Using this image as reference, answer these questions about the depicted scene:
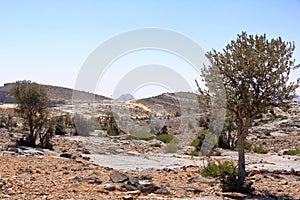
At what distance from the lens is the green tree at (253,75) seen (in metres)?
10.3

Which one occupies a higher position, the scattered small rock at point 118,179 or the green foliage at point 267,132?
the green foliage at point 267,132

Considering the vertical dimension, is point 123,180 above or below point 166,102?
below

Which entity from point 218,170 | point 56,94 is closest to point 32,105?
point 218,170

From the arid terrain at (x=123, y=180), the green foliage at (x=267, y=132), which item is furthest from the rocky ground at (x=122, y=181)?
the green foliage at (x=267, y=132)

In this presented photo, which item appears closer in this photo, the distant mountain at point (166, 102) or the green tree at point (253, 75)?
the green tree at point (253, 75)

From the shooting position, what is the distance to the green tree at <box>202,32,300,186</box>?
10.3 metres

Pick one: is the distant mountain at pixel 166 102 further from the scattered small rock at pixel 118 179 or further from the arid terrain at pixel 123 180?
the scattered small rock at pixel 118 179

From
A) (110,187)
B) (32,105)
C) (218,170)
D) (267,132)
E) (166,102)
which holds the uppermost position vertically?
(166,102)

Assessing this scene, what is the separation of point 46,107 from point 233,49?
1432cm

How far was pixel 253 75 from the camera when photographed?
10445 mm

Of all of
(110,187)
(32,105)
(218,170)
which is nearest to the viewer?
(110,187)

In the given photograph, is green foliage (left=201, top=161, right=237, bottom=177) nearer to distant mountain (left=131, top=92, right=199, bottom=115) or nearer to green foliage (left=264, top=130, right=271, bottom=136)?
green foliage (left=264, top=130, right=271, bottom=136)

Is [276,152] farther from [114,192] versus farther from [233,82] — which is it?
[114,192]

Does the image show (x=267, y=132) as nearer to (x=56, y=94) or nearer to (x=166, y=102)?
(x=166, y=102)
